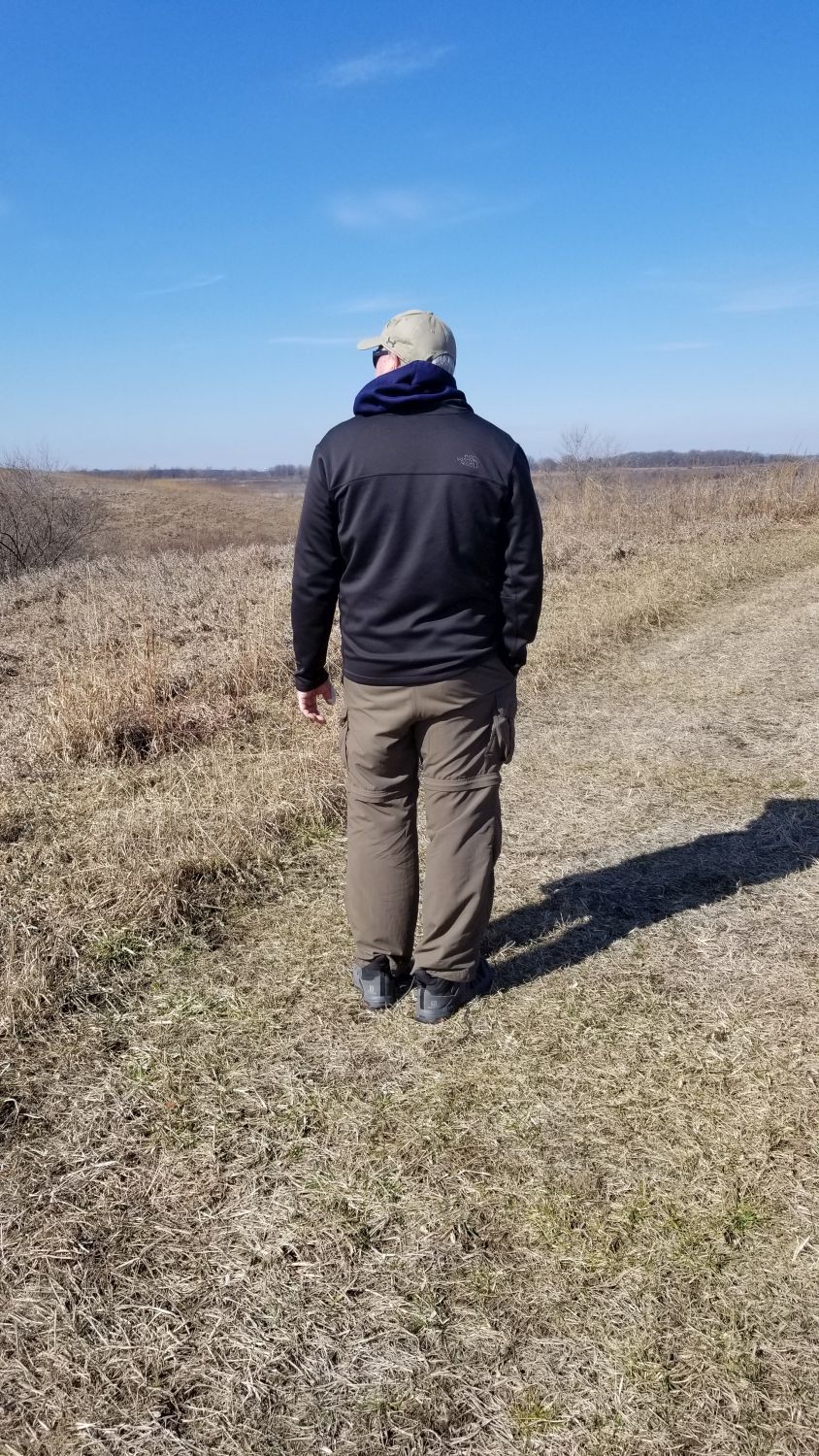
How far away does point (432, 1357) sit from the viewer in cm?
174

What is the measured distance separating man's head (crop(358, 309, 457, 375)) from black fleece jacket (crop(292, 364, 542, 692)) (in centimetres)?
8

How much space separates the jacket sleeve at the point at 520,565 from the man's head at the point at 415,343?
32 cm

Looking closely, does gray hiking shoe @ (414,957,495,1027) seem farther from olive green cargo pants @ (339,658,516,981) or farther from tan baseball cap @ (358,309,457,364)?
tan baseball cap @ (358,309,457,364)

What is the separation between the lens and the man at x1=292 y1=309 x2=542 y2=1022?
7.54ft

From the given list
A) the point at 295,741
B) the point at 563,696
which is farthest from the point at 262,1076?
the point at 563,696

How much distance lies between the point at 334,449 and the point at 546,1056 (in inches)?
71.2

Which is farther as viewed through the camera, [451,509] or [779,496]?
[779,496]

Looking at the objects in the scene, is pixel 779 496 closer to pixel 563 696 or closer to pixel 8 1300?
pixel 563 696

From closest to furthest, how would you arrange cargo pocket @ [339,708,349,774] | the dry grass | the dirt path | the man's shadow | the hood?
the dirt path, the hood, cargo pocket @ [339,708,349,774], the man's shadow, the dry grass

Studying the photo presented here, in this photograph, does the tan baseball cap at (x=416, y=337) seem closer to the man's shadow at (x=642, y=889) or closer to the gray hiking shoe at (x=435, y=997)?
the gray hiking shoe at (x=435, y=997)

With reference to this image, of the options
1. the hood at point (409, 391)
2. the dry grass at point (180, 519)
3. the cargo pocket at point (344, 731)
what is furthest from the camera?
the dry grass at point (180, 519)

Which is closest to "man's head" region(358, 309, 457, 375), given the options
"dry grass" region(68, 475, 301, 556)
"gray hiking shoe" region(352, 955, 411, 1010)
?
"gray hiking shoe" region(352, 955, 411, 1010)

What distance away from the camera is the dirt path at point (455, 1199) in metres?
1.66

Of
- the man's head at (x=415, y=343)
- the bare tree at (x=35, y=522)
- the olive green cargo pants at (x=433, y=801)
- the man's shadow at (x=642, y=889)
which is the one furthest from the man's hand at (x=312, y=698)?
the bare tree at (x=35, y=522)
